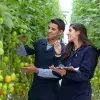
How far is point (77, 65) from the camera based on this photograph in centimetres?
279

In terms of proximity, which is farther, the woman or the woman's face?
the woman's face

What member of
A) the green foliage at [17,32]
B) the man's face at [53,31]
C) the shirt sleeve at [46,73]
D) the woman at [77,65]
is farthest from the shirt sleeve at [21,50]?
the man's face at [53,31]

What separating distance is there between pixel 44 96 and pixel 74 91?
16.6 inches

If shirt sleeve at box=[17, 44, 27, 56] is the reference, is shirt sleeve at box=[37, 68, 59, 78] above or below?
below

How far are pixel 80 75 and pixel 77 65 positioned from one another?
5.3 inches

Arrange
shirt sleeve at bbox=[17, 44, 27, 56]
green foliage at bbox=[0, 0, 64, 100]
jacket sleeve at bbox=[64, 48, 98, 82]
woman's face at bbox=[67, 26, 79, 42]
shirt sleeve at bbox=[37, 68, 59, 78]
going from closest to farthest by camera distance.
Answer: green foliage at bbox=[0, 0, 64, 100] → shirt sleeve at bbox=[17, 44, 27, 56] → jacket sleeve at bbox=[64, 48, 98, 82] → woman's face at bbox=[67, 26, 79, 42] → shirt sleeve at bbox=[37, 68, 59, 78]

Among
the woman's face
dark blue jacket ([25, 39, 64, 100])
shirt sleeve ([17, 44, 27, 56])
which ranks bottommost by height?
dark blue jacket ([25, 39, 64, 100])

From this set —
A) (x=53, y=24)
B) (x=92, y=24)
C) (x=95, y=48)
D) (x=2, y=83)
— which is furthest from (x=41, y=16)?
(x=2, y=83)

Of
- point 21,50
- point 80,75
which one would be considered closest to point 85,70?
point 80,75

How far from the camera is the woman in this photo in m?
2.70

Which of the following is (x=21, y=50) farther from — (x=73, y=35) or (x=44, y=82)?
(x=44, y=82)

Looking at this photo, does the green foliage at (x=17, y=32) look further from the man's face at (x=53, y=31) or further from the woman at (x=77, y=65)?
the woman at (x=77, y=65)

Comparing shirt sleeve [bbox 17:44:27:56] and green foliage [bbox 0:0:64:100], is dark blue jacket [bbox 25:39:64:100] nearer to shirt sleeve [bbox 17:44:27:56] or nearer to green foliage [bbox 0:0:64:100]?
green foliage [bbox 0:0:64:100]

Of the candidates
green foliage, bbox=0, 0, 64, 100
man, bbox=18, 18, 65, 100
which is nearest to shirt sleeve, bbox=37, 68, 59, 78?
man, bbox=18, 18, 65, 100
